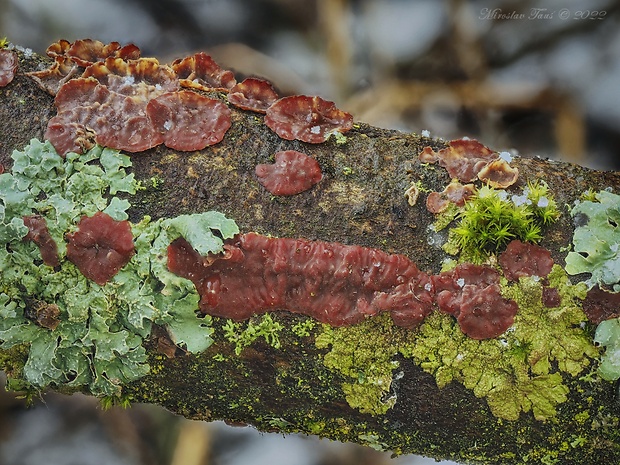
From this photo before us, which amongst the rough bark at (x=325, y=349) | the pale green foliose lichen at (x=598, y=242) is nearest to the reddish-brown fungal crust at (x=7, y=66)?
the rough bark at (x=325, y=349)

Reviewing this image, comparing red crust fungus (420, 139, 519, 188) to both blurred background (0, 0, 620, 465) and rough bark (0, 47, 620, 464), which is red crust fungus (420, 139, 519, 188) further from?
blurred background (0, 0, 620, 465)

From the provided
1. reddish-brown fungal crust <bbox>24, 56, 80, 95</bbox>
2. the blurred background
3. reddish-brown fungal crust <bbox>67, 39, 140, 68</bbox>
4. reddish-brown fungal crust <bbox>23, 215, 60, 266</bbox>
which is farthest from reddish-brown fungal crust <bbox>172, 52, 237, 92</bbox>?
the blurred background

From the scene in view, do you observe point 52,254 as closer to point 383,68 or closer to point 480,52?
point 383,68

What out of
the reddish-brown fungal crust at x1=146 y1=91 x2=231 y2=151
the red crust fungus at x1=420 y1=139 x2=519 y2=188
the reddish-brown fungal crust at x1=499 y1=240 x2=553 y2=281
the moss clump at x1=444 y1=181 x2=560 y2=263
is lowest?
the reddish-brown fungal crust at x1=499 y1=240 x2=553 y2=281

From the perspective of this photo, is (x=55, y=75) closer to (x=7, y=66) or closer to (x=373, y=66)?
(x=7, y=66)

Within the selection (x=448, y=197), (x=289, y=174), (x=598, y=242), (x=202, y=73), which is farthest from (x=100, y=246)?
(x=598, y=242)
